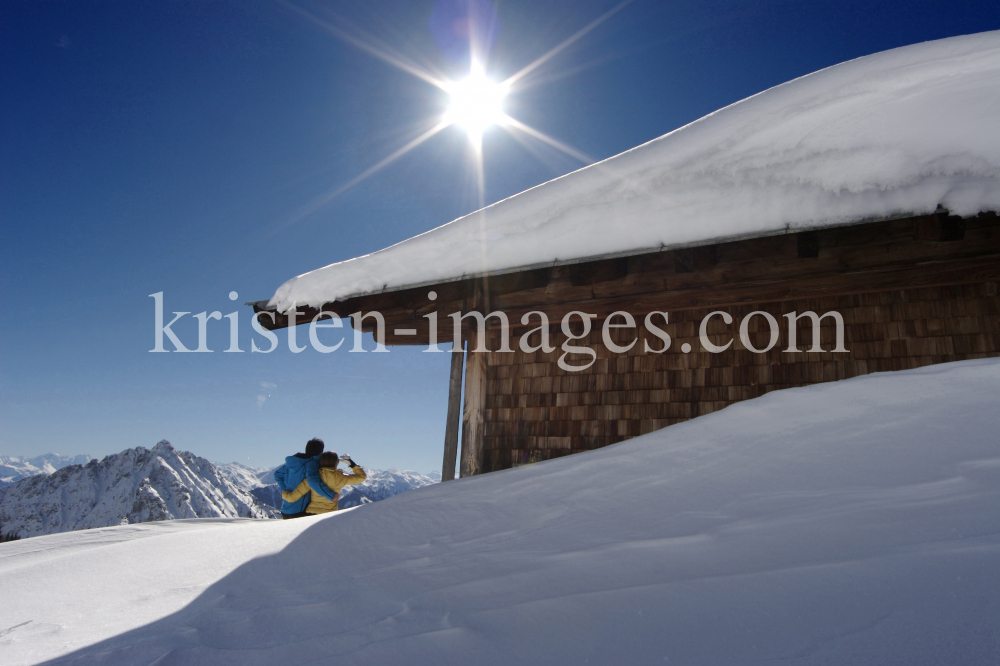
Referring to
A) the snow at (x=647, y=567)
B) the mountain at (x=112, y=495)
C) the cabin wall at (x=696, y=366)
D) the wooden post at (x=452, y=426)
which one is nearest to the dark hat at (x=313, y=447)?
the wooden post at (x=452, y=426)

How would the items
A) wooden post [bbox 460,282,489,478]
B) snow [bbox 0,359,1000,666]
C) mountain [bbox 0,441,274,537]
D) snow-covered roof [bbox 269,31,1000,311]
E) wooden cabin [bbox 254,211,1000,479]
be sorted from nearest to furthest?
snow [bbox 0,359,1000,666] → snow-covered roof [bbox 269,31,1000,311] → wooden cabin [bbox 254,211,1000,479] → wooden post [bbox 460,282,489,478] → mountain [bbox 0,441,274,537]

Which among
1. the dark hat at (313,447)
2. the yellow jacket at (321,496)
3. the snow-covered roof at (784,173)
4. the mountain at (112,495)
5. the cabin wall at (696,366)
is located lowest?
the mountain at (112,495)

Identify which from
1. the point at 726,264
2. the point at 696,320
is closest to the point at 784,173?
the point at 726,264

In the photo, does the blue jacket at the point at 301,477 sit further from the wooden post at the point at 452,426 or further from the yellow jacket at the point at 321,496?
the wooden post at the point at 452,426

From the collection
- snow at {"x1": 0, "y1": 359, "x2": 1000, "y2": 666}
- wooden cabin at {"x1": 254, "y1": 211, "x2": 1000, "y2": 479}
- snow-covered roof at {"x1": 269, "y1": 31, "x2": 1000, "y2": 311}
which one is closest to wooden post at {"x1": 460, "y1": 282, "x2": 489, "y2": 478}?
wooden cabin at {"x1": 254, "y1": 211, "x2": 1000, "y2": 479}

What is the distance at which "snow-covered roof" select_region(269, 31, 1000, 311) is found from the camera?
297 centimetres

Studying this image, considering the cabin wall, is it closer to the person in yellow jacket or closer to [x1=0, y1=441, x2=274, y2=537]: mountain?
the person in yellow jacket

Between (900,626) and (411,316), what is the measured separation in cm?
509

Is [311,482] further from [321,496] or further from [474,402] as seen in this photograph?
[474,402]

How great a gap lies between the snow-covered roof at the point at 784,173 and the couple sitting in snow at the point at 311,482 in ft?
6.18

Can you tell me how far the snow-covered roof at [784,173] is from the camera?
297 cm

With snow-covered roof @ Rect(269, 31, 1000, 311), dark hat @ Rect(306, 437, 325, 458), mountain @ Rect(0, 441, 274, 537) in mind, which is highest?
snow-covered roof @ Rect(269, 31, 1000, 311)

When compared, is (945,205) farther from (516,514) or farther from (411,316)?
(411,316)

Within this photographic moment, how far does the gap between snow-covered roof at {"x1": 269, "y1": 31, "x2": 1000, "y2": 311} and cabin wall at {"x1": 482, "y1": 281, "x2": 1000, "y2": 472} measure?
1.57 metres
